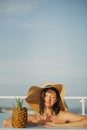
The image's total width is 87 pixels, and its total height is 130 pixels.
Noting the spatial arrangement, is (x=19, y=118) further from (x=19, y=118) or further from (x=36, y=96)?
(x=36, y=96)

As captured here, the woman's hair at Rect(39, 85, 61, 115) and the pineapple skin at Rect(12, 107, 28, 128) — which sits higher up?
the woman's hair at Rect(39, 85, 61, 115)

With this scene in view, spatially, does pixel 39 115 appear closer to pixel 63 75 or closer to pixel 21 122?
pixel 21 122

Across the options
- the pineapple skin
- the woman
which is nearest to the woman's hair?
the woman

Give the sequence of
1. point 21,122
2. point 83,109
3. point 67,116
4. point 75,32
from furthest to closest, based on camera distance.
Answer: point 75,32
point 83,109
point 67,116
point 21,122

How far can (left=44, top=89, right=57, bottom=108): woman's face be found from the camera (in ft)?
7.96

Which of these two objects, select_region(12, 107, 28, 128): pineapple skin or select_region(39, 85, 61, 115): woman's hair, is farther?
select_region(39, 85, 61, 115): woman's hair

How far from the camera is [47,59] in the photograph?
175 inches

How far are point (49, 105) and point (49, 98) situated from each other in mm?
65

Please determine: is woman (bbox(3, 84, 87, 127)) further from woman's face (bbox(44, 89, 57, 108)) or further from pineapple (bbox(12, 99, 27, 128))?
pineapple (bbox(12, 99, 27, 128))

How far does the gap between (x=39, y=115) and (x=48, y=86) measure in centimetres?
26

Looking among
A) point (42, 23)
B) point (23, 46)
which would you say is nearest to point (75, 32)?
point (42, 23)

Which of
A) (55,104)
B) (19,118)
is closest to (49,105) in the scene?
(55,104)

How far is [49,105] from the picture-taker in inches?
96.3

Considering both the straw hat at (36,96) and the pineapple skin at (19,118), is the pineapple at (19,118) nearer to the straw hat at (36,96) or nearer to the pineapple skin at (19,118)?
the pineapple skin at (19,118)
